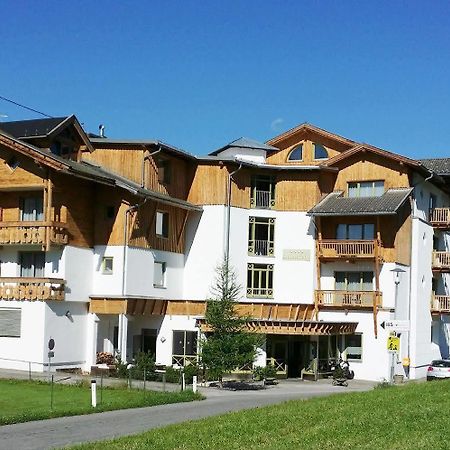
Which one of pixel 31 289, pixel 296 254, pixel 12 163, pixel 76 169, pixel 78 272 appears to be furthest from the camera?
pixel 296 254

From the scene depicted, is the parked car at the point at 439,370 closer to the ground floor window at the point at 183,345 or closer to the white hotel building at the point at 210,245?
the white hotel building at the point at 210,245

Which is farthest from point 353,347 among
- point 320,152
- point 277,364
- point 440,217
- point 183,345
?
point 320,152

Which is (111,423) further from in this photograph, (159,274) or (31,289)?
(159,274)

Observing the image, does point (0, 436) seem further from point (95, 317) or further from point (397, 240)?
point (397, 240)

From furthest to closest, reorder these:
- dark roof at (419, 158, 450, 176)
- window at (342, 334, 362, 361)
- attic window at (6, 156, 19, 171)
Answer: dark roof at (419, 158, 450, 176) → window at (342, 334, 362, 361) → attic window at (6, 156, 19, 171)

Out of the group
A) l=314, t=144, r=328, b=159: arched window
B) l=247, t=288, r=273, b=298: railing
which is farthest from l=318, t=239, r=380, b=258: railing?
l=314, t=144, r=328, b=159: arched window

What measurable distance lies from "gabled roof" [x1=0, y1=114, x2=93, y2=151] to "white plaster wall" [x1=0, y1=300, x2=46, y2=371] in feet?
26.2

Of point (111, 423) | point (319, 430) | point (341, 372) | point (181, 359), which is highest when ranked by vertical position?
point (319, 430)

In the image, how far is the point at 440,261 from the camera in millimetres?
48250

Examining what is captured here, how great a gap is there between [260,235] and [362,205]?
6.12 m

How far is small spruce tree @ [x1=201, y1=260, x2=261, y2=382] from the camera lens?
115 ft

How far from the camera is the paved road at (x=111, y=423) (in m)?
18.1

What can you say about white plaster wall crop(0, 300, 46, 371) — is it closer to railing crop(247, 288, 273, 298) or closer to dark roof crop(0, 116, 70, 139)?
dark roof crop(0, 116, 70, 139)

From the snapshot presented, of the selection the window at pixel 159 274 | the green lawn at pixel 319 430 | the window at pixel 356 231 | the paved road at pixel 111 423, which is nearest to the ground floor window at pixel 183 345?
the window at pixel 159 274
